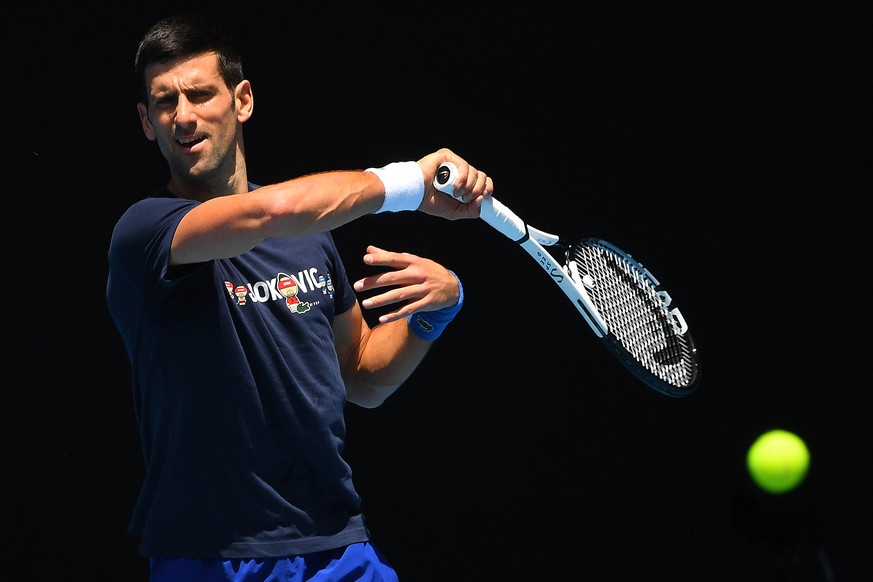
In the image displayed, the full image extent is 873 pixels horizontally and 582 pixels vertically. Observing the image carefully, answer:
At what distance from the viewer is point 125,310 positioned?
7.49 ft

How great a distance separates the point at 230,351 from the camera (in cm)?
222

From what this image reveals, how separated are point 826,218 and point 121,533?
2.22m

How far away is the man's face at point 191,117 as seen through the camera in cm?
233

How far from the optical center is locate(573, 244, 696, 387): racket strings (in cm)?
278

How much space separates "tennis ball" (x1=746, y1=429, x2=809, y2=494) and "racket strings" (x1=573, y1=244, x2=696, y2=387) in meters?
1.07

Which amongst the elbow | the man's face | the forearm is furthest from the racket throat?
the man's face

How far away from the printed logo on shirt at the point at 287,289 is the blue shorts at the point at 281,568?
456 millimetres

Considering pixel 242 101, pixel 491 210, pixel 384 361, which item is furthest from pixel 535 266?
pixel 242 101

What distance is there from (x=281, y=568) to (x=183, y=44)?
38.8 inches

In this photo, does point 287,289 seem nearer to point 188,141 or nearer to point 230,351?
point 230,351

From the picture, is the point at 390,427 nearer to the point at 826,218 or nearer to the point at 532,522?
the point at 532,522

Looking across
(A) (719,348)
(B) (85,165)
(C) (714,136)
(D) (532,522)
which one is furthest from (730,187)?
(B) (85,165)

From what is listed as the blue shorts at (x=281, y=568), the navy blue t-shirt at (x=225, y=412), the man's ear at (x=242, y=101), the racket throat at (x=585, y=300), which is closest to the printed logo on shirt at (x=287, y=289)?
the navy blue t-shirt at (x=225, y=412)

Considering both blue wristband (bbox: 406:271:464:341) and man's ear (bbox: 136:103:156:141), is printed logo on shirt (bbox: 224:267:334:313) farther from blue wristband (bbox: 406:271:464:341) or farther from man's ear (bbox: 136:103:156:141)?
man's ear (bbox: 136:103:156:141)
